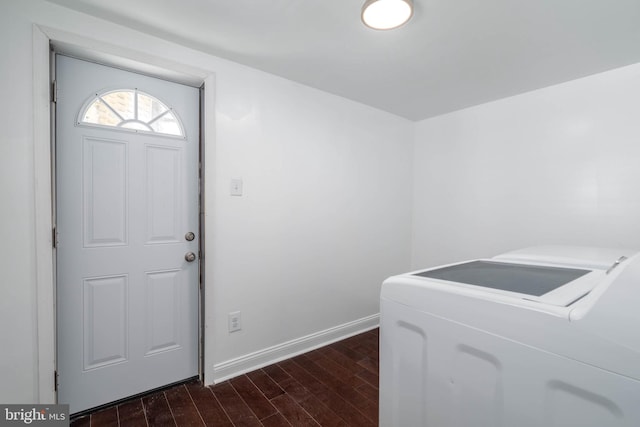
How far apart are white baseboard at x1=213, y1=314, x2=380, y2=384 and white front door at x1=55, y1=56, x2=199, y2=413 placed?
0.22 m

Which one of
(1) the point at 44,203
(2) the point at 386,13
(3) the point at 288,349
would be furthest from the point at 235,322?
(2) the point at 386,13

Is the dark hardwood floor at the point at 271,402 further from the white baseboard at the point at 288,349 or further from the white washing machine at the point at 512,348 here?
the white washing machine at the point at 512,348

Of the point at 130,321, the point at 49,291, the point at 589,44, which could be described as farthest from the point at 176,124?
the point at 589,44

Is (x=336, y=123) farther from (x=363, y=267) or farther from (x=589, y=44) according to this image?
(x=589, y=44)

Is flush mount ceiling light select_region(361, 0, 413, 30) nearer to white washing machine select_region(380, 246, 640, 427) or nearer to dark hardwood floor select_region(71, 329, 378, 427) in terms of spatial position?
white washing machine select_region(380, 246, 640, 427)

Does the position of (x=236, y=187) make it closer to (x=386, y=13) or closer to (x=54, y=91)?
(x=54, y=91)

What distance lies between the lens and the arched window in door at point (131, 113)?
1544 mm

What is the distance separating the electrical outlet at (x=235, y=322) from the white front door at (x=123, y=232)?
229 mm

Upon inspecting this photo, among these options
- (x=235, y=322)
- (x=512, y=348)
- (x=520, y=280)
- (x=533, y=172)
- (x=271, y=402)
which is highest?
(x=533, y=172)

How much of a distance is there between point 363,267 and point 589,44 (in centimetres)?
216

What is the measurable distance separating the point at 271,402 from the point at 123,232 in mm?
1342

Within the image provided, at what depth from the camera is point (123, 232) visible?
5.38 feet

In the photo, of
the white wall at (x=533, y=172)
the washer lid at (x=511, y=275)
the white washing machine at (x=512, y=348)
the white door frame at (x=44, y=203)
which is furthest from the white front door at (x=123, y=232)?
the white wall at (x=533, y=172)

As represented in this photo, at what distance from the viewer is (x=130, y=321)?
5.47 ft
